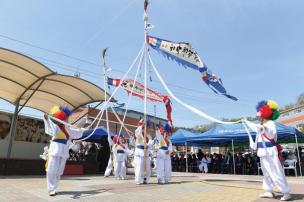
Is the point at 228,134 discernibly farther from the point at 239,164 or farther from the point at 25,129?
the point at 25,129

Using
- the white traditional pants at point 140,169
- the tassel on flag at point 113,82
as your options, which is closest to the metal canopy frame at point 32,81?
the tassel on flag at point 113,82

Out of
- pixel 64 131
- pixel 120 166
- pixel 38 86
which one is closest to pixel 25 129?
pixel 38 86

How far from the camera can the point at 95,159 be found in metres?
18.7

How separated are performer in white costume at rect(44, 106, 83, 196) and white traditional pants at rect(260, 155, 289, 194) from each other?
5.22 metres

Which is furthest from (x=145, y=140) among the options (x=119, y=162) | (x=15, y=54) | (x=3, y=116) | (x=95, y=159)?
(x=3, y=116)

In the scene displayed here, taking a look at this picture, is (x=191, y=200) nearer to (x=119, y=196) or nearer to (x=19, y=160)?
(x=119, y=196)

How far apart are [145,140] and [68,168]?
667 centimetres

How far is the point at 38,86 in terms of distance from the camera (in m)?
16.0

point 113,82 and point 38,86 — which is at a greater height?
point 113,82

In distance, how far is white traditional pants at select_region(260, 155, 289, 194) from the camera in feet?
24.9

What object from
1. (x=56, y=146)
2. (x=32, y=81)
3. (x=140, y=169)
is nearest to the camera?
(x=56, y=146)

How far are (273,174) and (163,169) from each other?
16.9 ft

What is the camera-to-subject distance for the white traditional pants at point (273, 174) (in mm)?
7591

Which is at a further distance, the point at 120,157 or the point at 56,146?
the point at 120,157
